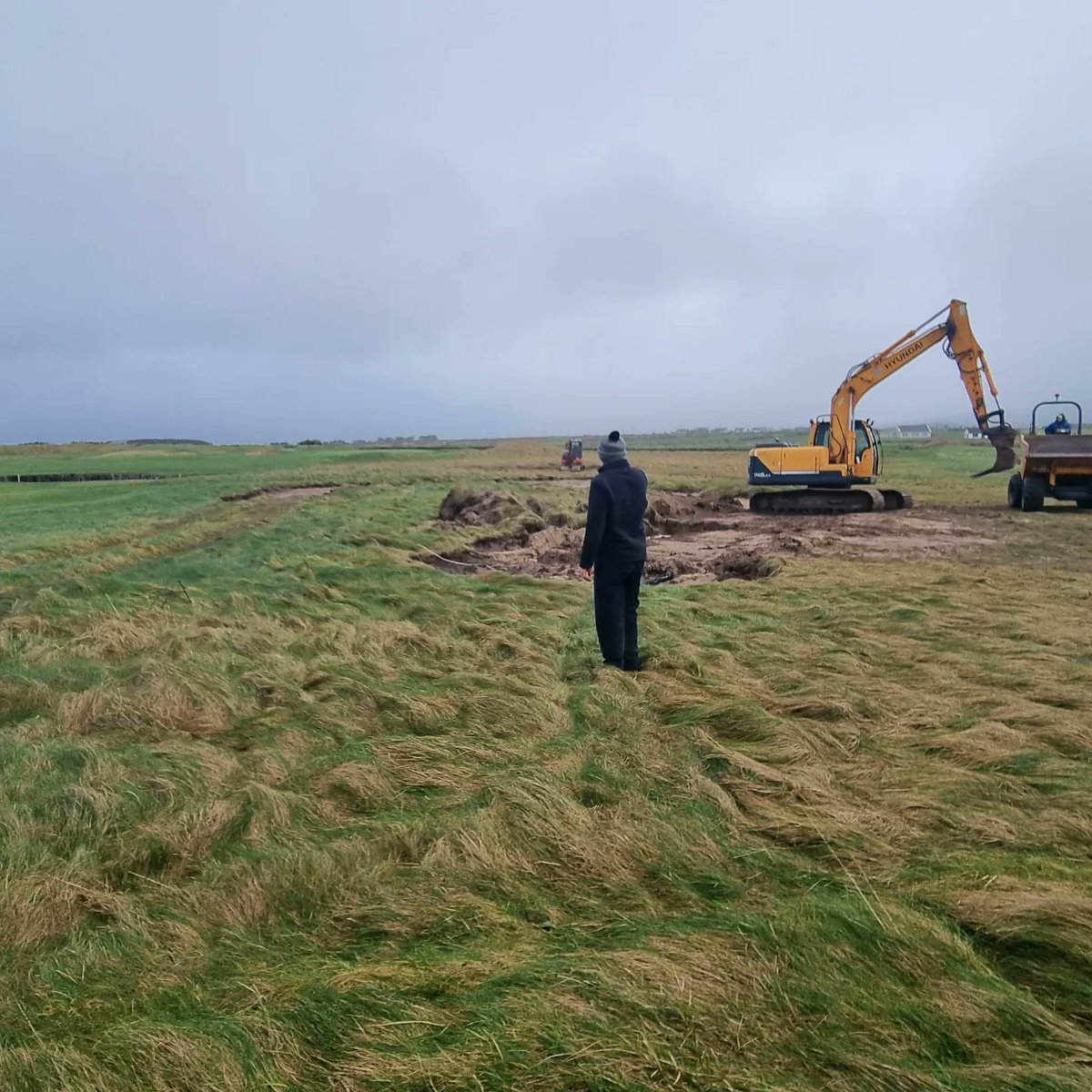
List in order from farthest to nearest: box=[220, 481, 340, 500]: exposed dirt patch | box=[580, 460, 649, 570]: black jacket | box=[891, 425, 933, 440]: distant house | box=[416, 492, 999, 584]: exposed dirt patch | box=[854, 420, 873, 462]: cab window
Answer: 1. box=[891, 425, 933, 440]: distant house
2. box=[220, 481, 340, 500]: exposed dirt patch
3. box=[854, 420, 873, 462]: cab window
4. box=[416, 492, 999, 584]: exposed dirt patch
5. box=[580, 460, 649, 570]: black jacket

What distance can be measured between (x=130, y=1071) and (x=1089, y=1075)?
114 inches

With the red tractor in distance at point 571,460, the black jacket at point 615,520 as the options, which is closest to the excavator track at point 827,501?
the black jacket at point 615,520

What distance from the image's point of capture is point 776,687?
19.1ft

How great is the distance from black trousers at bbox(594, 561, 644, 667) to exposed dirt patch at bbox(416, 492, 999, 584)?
520 centimetres

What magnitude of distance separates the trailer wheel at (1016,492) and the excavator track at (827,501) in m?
2.46

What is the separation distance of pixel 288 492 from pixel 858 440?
2316 centimetres

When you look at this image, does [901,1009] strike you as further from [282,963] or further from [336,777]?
[336,777]

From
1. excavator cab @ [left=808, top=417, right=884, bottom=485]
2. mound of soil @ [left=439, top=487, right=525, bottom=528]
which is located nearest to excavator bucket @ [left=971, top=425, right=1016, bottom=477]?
excavator cab @ [left=808, top=417, right=884, bottom=485]

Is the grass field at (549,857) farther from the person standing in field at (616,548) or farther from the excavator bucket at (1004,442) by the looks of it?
the excavator bucket at (1004,442)

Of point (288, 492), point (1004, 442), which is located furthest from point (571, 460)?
point (1004, 442)

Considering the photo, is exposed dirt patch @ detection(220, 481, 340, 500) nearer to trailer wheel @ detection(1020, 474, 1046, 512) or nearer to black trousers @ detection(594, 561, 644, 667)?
trailer wheel @ detection(1020, 474, 1046, 512)

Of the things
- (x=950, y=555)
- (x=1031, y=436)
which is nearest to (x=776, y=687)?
(x=950, y=555)

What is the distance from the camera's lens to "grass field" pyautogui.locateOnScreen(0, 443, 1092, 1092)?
7.62 feet

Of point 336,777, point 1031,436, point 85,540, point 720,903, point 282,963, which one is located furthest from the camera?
point 1031,436
